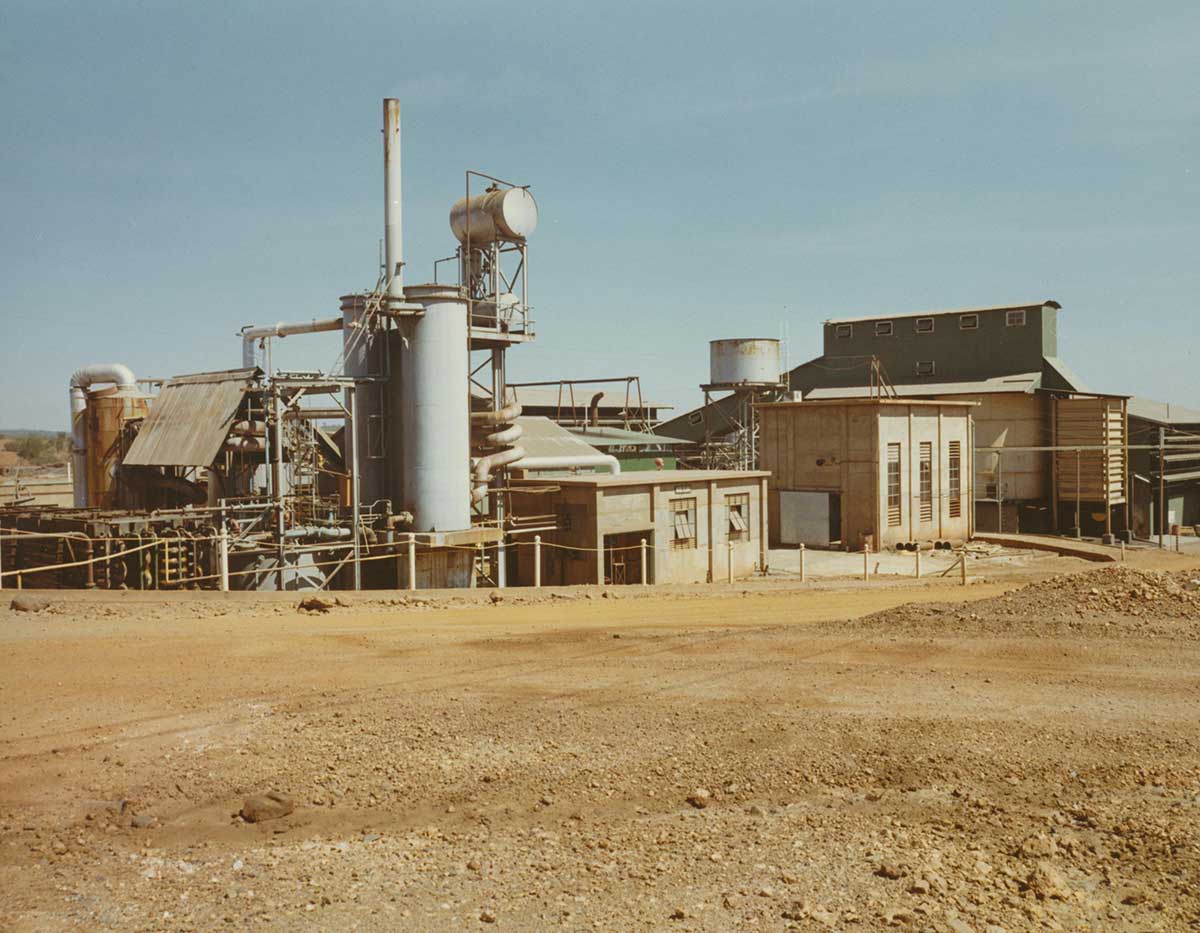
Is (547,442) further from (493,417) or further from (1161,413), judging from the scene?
(1161,413)

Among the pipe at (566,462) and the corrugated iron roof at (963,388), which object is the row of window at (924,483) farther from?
the pipe at (566,462)

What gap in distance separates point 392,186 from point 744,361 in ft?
91.0

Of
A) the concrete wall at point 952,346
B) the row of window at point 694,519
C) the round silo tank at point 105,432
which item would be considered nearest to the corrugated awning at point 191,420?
the round silo tank at point 105,432

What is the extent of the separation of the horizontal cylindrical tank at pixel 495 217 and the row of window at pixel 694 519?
1017 centimetres

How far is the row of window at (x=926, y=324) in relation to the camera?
5384 cm

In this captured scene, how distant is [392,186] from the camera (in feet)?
96.4

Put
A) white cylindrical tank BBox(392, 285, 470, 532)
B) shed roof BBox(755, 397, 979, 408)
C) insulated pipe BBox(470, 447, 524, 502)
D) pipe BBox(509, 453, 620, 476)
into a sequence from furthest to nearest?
shed roof BBox(755, 397, 979, 408)
pipe BBox(509, 453, 620, 476)
insulated pipe BBox(470, 447, 524, 502)
white cylindrical tank BBox(392, 285, 470, 532)

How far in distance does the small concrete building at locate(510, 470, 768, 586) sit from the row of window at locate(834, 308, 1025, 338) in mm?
→ 27798

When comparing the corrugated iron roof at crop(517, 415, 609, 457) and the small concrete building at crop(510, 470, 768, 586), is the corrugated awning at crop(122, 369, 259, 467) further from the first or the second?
the corrugated iron roof at crop(517, 415, 609, 457)

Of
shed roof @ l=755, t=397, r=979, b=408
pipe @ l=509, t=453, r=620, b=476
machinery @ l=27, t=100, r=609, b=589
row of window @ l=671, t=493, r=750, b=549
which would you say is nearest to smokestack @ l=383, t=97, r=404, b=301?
machinery @ l=27, t=100, r=609, b=589

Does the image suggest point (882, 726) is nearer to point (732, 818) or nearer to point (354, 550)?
point (732, 818)

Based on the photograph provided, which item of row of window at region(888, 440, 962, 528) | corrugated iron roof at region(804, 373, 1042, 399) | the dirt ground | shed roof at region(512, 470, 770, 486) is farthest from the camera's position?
corrugated iron roof at region(804, 373, 1042, 399)

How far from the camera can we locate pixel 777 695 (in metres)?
11.0

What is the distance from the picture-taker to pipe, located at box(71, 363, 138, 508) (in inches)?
1339
